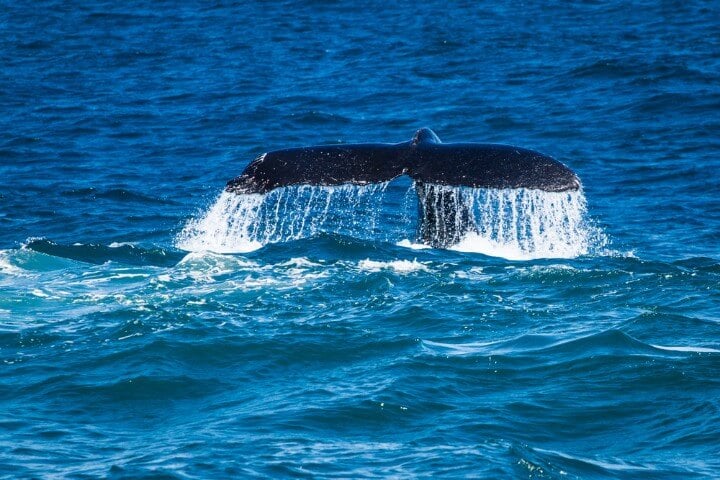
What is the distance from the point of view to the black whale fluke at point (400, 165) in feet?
39.4

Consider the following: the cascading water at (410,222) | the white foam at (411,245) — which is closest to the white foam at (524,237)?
the cascading water at (410,222)

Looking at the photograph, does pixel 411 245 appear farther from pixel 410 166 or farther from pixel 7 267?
pixel 7 267

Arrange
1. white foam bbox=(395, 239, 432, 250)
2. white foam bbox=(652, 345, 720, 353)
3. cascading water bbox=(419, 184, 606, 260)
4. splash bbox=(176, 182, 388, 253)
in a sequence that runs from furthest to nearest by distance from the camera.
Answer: splash bbox=(176, 182, 388, 253), white foam bbox=(395, 239, 432, 250), cascading water bbox=(419, 184, 606, 260), white foam bbox=(652, 345, 720, 353)

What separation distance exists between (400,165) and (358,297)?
1.48m

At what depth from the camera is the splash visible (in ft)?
53.5

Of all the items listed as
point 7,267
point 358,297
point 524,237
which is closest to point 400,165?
point 358,297

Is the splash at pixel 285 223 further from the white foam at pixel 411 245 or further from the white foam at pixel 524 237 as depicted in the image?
the white foam at pixel 524 237

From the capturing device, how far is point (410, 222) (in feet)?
60.0

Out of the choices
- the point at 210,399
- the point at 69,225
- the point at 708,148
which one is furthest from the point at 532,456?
the point at 708,148

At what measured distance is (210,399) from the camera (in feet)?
33.9

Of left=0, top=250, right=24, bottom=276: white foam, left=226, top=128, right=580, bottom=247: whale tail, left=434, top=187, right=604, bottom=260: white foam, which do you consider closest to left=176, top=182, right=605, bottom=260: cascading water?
left=434, top=187, right=604, bottom=260: white foam

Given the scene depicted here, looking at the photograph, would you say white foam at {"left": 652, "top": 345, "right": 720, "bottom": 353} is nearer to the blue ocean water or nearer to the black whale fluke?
the blue ocean water

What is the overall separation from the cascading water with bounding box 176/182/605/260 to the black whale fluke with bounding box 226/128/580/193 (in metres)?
0.14

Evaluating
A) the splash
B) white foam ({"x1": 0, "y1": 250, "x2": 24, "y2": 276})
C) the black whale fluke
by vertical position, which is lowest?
the splash
